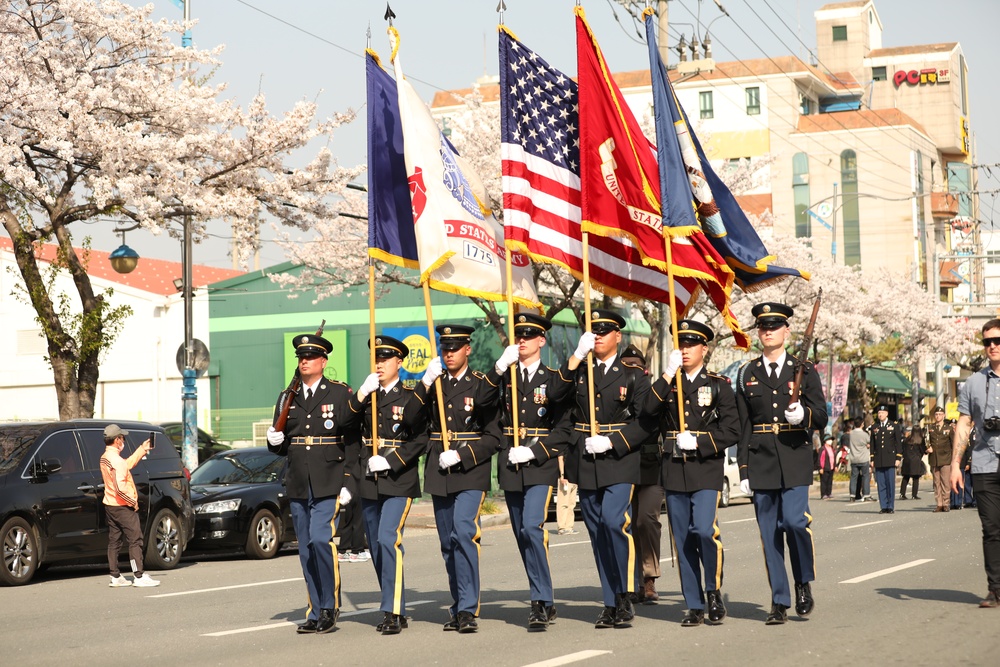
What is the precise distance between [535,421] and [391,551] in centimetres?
141

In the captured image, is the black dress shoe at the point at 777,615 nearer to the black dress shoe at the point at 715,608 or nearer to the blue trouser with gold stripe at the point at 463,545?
the black dress shoe at the point at 715,608

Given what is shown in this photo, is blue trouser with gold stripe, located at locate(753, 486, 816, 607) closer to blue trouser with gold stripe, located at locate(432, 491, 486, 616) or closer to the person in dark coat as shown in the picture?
blue trouser with gold stripe, located at locate(432, 491, 486, 616)

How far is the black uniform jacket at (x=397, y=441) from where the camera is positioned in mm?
9852

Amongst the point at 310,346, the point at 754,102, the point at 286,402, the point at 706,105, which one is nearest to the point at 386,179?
the point at 310,346

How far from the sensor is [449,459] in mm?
9617

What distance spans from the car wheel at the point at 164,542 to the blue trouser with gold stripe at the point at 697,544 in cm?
859

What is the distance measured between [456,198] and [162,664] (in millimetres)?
4515

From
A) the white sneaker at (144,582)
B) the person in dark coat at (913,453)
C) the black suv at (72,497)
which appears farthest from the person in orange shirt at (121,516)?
the person in dark coat at (913,453)

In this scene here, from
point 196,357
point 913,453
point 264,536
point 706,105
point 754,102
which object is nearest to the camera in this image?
point 264,536

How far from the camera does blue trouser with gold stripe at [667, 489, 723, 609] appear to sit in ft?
31.7

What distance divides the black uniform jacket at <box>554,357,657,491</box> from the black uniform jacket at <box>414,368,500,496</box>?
537 mm

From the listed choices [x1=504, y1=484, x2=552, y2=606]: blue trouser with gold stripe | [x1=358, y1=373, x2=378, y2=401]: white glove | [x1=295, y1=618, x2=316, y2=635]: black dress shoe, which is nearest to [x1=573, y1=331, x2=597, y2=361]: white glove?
[x1=504, y1=484, x2=552, y2=606]: blue trouser with gold stripe

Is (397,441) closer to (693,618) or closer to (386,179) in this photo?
(693,618)

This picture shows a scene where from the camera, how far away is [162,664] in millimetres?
8852
